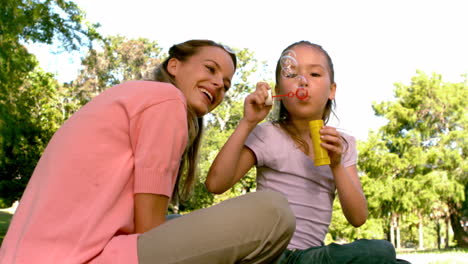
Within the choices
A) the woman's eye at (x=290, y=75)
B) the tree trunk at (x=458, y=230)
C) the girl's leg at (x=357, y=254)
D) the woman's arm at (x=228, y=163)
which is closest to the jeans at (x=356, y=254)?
the girl's leg at (x=357, y=254)

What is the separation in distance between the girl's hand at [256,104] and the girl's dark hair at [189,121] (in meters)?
0.26

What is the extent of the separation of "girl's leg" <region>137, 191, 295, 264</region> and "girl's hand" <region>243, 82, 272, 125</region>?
0.71 meters

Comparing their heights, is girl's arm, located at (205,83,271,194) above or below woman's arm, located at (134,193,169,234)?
above

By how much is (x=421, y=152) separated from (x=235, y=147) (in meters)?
19.6

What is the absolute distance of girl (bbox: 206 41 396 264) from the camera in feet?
7.20

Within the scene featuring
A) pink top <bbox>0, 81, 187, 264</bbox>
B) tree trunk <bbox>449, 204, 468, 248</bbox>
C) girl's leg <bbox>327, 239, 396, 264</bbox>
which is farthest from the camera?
tree trunk <bbox>449, 204, 468, 248</bbox>

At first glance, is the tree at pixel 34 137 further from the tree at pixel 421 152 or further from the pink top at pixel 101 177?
the tree at pixel 421 152

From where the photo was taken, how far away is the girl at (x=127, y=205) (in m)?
1.44

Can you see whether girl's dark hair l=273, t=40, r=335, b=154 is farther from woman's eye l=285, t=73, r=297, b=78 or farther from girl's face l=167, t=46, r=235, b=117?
girl's face l=167, t=46, r=235, b=117

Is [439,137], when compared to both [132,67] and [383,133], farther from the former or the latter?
[132,67]

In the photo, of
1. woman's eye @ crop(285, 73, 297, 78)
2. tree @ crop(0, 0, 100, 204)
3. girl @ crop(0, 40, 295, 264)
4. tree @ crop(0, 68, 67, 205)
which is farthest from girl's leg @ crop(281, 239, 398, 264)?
tree @ crop(0, 68, 67, 205)

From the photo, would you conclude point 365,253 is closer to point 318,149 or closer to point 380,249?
point 380,249

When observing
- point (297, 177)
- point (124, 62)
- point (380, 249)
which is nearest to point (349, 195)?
point (297, 177)

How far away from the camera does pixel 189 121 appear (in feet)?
7.30
